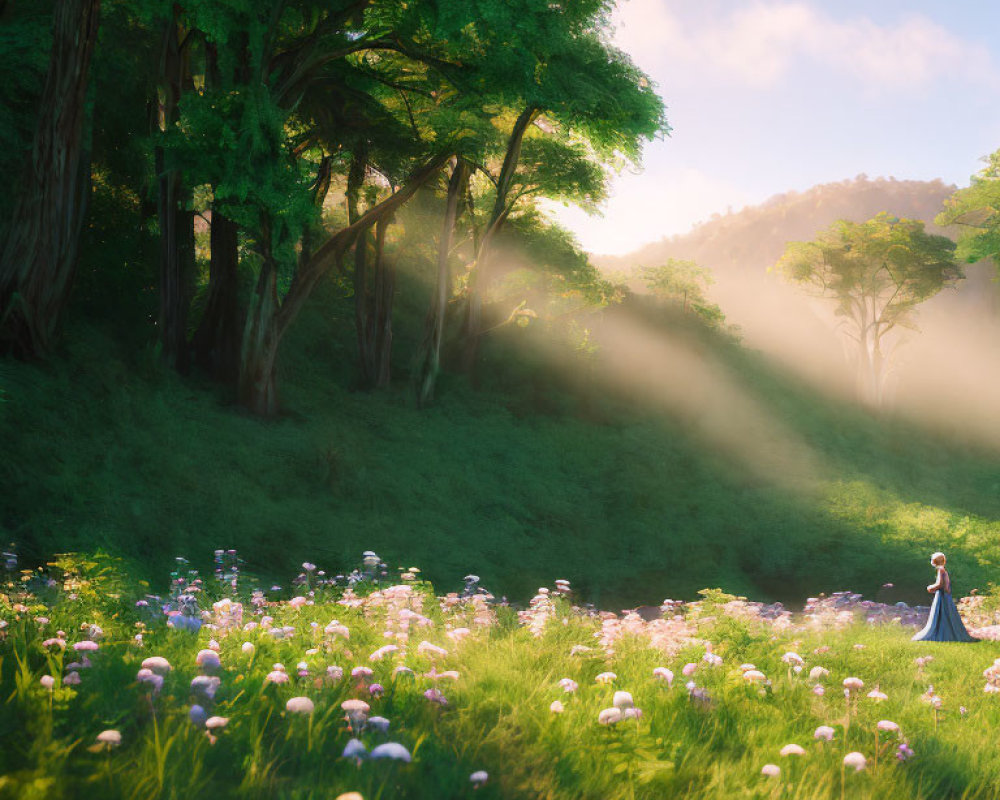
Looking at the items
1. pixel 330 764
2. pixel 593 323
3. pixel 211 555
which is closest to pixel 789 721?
pixel 330 764

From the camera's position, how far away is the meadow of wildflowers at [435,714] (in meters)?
2.38

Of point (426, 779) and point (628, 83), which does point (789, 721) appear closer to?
point (426, 779)

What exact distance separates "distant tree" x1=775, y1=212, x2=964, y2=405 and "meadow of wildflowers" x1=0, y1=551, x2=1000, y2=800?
3152 centimetres

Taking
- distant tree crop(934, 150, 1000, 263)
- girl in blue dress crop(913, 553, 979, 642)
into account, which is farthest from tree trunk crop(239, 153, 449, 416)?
distant tree crop(934, 150, 1000, 263)

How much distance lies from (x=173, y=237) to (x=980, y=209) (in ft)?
114

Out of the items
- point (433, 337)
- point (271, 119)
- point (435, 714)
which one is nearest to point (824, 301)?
point (433, 337)

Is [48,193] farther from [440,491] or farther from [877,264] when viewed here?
[877,264]

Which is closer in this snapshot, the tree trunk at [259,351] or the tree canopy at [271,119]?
the tree canopy at [271,119]

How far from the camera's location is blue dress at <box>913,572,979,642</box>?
8000 millimetres

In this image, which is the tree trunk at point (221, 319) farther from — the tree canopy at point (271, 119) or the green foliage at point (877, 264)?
the green foliage at point (877, 264)

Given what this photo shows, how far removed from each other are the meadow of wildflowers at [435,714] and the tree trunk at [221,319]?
11.0 m

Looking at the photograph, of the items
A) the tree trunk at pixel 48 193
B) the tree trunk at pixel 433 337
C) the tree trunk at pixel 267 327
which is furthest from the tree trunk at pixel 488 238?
the tree trunk at pixel 48 193

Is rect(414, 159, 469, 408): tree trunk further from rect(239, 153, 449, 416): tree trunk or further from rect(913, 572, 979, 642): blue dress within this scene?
rect(913, 572, 979, 642): blue dress

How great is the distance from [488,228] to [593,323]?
27.6 feet
